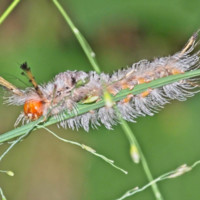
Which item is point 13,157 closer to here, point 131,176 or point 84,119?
point 131,176

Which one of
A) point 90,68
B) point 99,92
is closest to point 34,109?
point 99,92

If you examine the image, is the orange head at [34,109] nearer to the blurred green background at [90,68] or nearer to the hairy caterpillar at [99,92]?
the hairy caterpillar at [99,92]

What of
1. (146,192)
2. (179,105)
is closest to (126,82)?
(146,192)

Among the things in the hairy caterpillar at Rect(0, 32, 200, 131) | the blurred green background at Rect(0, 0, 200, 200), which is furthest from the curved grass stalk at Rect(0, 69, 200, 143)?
the blurred green background at Rect(0, 0, 200, 200)

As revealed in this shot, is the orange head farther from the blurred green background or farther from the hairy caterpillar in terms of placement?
the blurred green background

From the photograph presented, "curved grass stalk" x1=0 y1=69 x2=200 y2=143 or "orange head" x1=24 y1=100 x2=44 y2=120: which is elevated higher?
"orange head" x1=24 y1=100 x2=44 y2=120

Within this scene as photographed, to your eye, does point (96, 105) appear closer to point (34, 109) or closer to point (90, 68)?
point (34, 109)

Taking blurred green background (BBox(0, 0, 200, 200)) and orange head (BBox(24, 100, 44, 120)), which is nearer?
orange head (BBox(24, 100, 44, 120))
